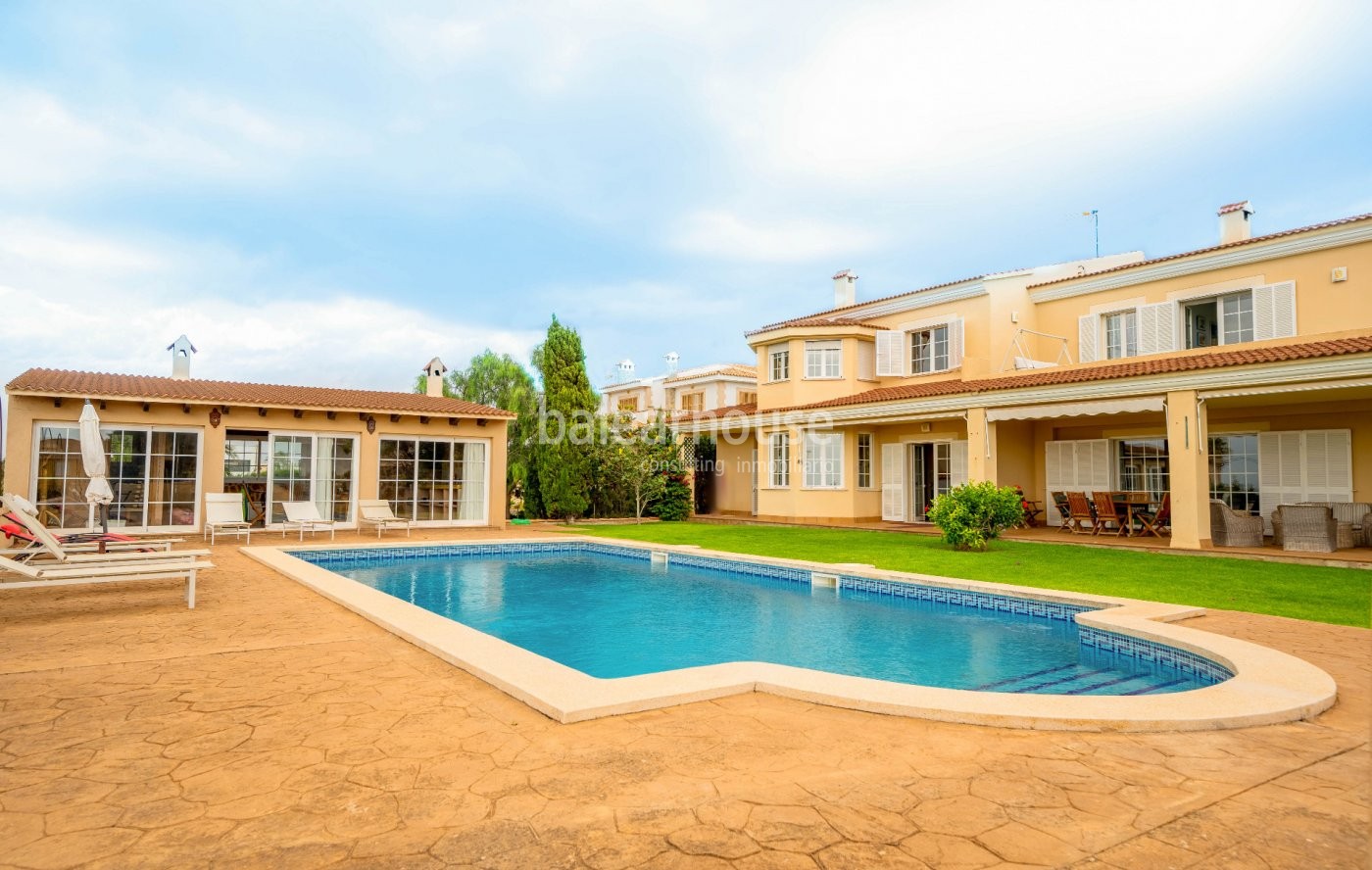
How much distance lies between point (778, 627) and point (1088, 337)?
46.3 feet

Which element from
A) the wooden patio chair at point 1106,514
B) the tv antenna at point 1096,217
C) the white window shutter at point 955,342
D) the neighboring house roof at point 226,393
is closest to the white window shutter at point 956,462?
the white window shutter at point 955,342

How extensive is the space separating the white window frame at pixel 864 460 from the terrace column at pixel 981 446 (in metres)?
4.47

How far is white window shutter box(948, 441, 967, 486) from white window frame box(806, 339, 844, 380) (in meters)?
3.94

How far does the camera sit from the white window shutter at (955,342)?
67.3 feet

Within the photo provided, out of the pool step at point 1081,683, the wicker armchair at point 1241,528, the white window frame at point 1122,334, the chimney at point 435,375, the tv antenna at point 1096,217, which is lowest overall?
the pool step at point 1081,683

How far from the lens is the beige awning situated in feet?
46.7

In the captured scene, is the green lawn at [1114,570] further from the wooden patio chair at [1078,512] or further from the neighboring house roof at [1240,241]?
the neighboring house roof at [1240,241]

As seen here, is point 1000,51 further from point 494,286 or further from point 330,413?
point 494,286

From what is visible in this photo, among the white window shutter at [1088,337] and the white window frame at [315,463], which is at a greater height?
the white window shutter at [1088,337]

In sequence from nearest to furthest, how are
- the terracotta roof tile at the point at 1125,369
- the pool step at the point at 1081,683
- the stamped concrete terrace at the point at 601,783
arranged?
the stamped concrete terrace at the point at 601,783 < the pool step at the point at 1081,683 < the terracotta roof tile at the point at 1125,369

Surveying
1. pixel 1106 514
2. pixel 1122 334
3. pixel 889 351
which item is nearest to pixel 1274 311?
pixel 1122 334

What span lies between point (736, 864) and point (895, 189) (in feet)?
69.1

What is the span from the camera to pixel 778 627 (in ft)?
28.2

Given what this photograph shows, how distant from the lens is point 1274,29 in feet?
14.1
